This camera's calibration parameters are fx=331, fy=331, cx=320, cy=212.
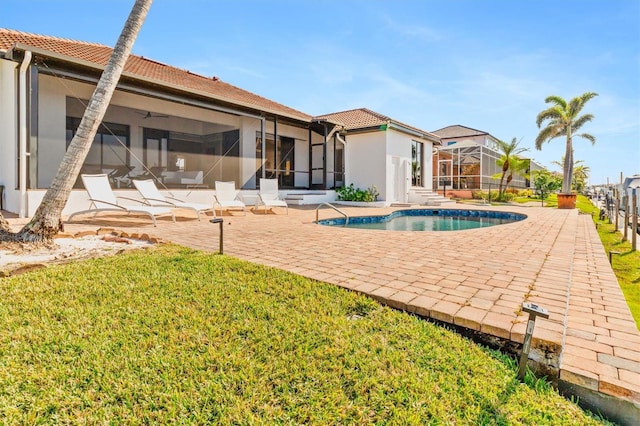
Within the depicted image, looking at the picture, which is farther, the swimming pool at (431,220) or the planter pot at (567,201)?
the planter pot at (567,201)

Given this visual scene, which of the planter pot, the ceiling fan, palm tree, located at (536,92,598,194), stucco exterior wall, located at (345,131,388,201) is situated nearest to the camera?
the ceiling fan

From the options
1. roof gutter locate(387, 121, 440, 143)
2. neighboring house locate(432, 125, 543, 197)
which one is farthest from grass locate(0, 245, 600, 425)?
neighboring house locate(432, 125, 543, 197)

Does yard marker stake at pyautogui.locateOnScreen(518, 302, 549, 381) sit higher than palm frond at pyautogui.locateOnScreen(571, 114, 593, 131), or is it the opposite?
palm frond at pyautogui.locateOnScreen(571, 114, 593, 131)

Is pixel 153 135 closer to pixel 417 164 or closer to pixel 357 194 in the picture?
pixel 357 194

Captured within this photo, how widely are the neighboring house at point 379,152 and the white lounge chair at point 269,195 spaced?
5.06 metres

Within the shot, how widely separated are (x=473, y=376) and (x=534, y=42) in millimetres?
13175

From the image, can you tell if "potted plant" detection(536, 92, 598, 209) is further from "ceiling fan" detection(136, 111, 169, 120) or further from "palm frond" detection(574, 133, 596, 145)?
"ceiling fan" detection(136, 111, 169, 120)

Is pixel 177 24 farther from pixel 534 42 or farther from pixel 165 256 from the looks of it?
pixel 534 42

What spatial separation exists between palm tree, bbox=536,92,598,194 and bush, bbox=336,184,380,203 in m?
13.3

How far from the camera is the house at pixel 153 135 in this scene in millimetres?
7879

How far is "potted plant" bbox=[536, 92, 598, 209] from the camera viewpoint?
20.8m

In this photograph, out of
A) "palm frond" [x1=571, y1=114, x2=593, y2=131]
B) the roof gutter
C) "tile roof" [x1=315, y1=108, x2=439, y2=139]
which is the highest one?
"palm frond" [x1=571, y1=114, x2=593, y2=131]

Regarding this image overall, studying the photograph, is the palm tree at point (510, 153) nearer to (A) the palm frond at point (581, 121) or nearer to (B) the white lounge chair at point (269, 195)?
(A) the palm frond at point (581, 121)

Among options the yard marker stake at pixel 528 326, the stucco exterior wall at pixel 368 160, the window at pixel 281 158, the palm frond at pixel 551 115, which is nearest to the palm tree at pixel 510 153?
the palm frond at pixel 551 115
